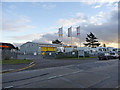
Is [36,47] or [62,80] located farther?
[36,47]

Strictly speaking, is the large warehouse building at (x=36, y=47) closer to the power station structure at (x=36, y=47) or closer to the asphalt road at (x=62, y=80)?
the power station structure at (x=36, y=47)

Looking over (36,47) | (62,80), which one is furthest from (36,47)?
(62,80)

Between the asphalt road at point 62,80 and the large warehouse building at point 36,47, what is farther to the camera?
the large warehouse building at point 36,47

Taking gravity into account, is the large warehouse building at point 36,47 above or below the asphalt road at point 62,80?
above

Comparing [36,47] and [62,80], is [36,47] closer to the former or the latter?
[36,47]

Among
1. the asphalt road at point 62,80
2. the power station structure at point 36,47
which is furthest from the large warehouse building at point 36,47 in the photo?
the asphalt road at point 62,80

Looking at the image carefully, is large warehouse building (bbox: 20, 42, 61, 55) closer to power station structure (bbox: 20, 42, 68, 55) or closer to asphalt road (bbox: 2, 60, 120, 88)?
power station structure (bbox: 20, 42, 68, 55)

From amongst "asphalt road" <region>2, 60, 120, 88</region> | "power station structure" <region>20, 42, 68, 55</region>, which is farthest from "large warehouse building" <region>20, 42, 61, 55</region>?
"asphalt road" <region>2, 60, 120, 88</region>

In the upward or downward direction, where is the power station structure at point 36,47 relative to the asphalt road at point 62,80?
upward

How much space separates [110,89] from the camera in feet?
18.9

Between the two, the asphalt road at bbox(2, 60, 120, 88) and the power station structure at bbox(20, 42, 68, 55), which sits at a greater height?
the power station structure at bbox(20, 42, 68, 55)

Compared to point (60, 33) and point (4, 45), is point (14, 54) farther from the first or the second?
point (60, 33)

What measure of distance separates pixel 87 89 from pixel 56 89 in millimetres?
1437

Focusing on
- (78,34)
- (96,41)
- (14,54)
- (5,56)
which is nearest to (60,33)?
(78,34)
